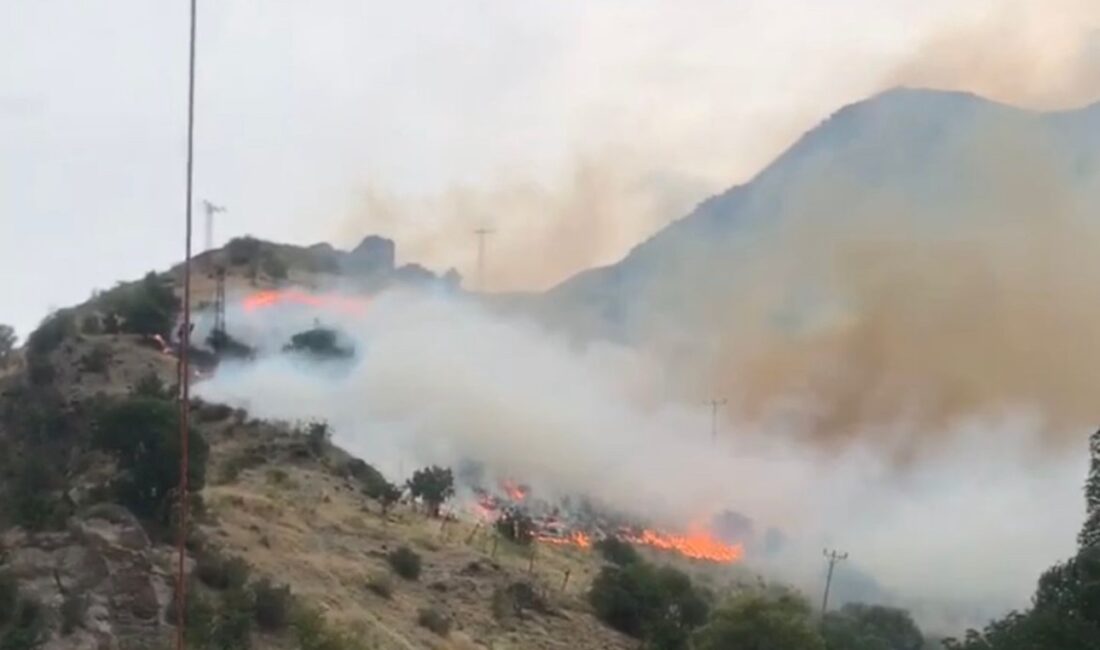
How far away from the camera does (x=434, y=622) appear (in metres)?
65.2

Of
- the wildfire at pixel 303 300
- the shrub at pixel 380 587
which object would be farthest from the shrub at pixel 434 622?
the wildfire at pixel 303 300

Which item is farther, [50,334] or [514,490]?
[514,490]

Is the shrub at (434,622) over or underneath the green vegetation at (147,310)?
underneath

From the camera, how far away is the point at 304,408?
432 feet

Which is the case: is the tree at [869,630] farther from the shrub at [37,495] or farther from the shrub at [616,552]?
the shrub at [37,495]

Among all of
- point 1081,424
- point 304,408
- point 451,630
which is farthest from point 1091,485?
point 1081,424

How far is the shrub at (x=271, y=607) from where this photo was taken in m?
56.7

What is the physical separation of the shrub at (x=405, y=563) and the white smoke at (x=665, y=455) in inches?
1894

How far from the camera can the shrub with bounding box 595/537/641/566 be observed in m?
97.5

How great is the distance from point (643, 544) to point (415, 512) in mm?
34483

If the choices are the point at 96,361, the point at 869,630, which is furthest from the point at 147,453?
the point at 96,361

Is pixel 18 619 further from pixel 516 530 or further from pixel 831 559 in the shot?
pixel 831 559

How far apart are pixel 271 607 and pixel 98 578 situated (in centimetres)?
682

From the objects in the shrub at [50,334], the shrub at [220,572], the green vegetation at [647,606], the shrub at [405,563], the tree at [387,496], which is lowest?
the green vegetation at [647,606]
